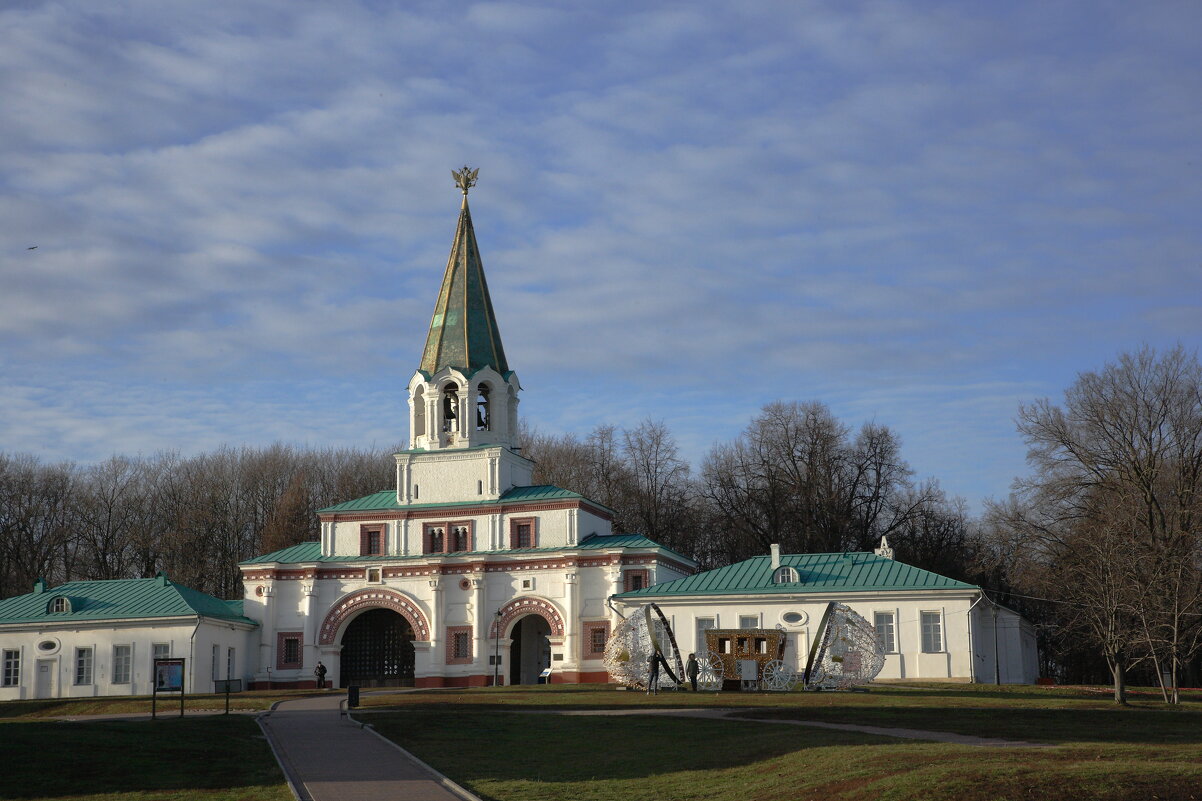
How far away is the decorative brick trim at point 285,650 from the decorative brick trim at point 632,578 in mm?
13606

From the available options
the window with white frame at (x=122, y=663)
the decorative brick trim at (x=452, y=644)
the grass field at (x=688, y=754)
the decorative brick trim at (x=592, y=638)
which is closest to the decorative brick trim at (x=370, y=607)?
the decorative brick trim at (x=452, y=644)

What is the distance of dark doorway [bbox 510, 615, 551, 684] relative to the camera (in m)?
56.3

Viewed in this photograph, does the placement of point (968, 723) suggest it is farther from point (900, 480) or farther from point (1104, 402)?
point (900, 480)

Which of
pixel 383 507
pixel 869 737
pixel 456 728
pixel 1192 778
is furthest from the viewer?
pixel 383 507

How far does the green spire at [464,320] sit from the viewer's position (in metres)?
58.0

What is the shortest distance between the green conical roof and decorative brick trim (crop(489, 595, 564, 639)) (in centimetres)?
1016

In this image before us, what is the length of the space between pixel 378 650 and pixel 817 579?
19341mm

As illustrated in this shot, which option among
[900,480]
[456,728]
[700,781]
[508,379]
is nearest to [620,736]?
[456,728]

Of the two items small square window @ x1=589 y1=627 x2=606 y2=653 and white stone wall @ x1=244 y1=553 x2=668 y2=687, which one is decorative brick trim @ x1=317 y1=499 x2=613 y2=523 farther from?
small square window @ x1=589 y1=627 x2=606 y2=653

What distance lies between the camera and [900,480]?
70.6m

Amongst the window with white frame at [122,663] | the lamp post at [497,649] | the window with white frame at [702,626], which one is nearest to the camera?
the window with white frame at [702,626]

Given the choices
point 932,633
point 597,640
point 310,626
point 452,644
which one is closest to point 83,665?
point 310,626

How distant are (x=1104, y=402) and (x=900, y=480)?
60.3 ft

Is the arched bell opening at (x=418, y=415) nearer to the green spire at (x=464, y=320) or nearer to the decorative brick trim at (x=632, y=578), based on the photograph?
the green spire at (x=464, y=320)
